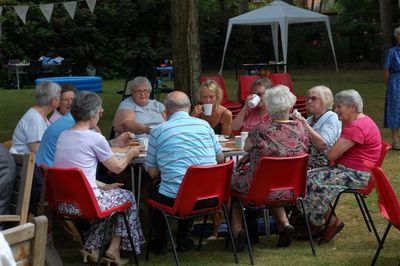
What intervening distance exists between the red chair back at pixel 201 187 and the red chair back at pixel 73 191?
1.57ft

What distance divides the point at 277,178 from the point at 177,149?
0.64 meters

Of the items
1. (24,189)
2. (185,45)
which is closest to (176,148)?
(24,189)

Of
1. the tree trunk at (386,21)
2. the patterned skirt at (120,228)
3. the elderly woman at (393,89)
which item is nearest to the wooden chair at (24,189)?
the patterned skirt at (120,228)

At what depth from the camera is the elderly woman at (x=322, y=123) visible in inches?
194

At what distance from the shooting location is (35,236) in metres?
1.95

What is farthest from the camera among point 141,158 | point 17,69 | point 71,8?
point 17,69

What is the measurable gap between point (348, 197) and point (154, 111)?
1858 millimetres

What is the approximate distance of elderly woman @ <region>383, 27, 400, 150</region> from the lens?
8047 mm

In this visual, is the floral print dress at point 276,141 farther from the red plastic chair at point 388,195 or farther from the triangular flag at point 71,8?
the triangular flag at point 71,8

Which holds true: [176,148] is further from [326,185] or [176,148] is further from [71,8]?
[71,8]

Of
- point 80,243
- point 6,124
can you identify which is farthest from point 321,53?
point 80,243

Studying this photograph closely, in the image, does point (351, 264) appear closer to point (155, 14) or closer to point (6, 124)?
point (6, 124)

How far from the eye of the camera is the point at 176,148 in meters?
4.25

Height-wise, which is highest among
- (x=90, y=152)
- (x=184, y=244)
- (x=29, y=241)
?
(x=29, y=241)
